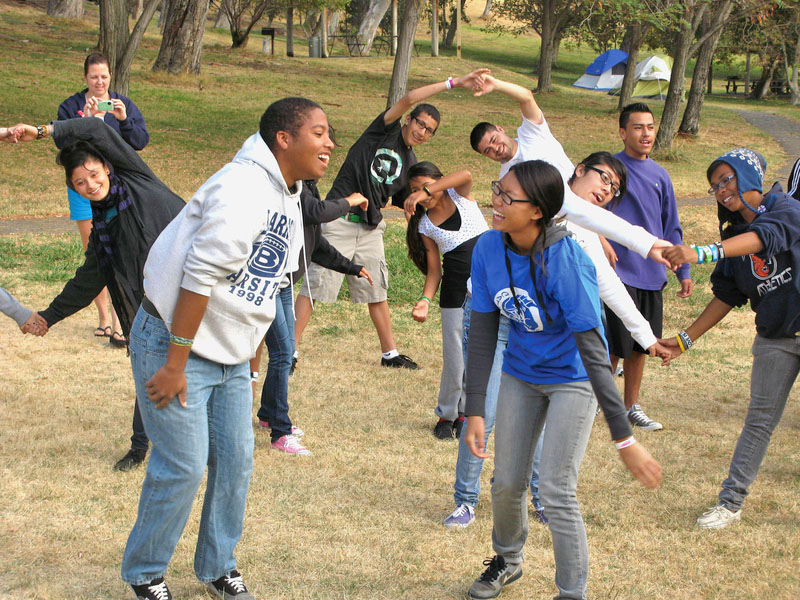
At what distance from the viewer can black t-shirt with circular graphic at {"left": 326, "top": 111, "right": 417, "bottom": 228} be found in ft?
21.1

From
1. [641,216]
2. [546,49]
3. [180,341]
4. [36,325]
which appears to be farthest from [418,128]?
[546,49]

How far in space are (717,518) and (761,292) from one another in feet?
3.99

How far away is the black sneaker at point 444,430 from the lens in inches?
224

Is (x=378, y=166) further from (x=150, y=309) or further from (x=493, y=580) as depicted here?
(x=493, y=580)

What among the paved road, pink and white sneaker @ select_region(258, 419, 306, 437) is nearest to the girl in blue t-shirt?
pink and white sneaker @ select_region(258, 419, 306, 437)

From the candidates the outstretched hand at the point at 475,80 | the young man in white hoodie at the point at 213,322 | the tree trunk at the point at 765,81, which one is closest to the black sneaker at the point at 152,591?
the young man in white hoodie at the point at 213,322

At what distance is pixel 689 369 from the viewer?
7.56 meters

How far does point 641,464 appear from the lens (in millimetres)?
3078

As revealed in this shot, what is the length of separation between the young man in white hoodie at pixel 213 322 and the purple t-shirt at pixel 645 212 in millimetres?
3077

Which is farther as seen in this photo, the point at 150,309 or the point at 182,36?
the point at 182,36

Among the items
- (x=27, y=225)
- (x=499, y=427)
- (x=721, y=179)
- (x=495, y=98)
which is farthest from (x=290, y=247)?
(x=495, y=98)

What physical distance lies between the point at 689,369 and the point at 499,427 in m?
4.62

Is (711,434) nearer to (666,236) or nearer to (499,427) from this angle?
(666,236)

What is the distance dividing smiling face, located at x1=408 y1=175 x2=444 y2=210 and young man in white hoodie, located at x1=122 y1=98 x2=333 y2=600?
80.0 inches
